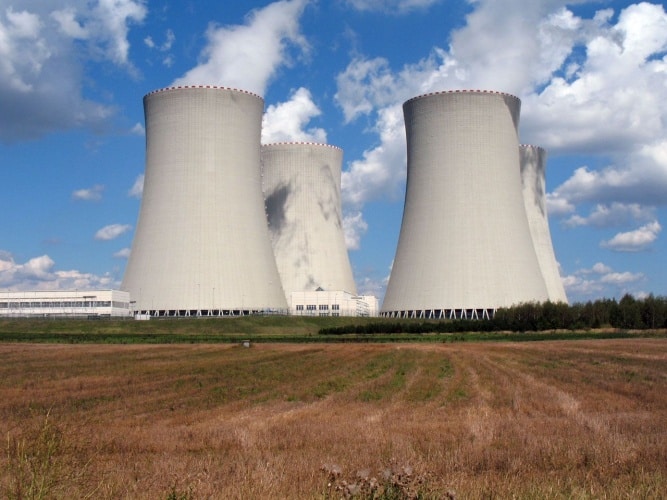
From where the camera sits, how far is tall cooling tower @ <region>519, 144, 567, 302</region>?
4841 centimetres

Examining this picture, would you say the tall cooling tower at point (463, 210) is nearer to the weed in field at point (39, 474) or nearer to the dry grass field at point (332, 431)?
the dry grass field at point (332, 431)

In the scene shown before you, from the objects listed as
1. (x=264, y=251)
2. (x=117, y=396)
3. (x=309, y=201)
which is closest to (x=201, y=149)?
(x=264, y=251)

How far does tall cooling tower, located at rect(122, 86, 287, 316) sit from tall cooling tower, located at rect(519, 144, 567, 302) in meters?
18.5

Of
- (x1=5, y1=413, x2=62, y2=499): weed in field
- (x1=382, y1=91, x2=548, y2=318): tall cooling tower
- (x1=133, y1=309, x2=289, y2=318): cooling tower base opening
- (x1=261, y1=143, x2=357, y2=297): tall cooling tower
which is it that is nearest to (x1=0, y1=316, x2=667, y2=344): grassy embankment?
(x1=133, y1=309, x2=289, y2=318): cooling tower base opening

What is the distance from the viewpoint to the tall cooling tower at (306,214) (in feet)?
156

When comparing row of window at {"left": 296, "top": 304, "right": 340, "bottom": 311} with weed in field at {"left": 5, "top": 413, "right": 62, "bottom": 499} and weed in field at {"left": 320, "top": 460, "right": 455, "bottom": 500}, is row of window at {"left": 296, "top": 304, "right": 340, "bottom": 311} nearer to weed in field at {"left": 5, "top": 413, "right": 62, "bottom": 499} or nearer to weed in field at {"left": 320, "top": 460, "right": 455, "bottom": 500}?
weed in field at {"left": 5, "top": 413, "right": 62, "bottom": 499}

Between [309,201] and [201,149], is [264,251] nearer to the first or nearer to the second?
[201,149]

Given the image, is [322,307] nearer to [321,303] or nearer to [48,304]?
[321,303]

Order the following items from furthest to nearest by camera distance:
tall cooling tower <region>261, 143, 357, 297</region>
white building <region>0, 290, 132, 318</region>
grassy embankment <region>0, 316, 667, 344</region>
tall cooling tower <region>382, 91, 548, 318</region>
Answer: tall cooling tower <region>261, 143, 357, 297</region> < white building <region>0, 290, 132, 318</region> < tall cooling tower <region>382, 91, 548, 318</region> < grassy embankment <region>0, 316, 667, 344</region>

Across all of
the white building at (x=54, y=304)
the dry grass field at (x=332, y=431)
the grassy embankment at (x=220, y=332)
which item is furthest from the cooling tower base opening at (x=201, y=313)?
the dry grass field at (x=332, y=431)

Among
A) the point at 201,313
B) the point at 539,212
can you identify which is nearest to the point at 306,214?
the point at 201,313

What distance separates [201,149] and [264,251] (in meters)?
5.68

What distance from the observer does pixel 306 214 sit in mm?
47219

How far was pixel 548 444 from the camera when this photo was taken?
21.1ft
